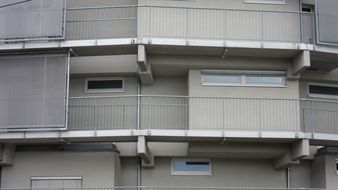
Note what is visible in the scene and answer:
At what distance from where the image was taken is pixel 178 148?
20.9 metres

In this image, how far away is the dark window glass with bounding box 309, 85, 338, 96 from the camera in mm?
21953

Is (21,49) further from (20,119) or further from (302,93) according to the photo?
(302,93)

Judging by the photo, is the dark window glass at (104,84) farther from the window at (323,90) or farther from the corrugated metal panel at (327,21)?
the corrugated metal panel at (327,21)

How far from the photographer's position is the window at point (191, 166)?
2106cm

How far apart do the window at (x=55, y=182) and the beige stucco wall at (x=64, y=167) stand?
0.35ft

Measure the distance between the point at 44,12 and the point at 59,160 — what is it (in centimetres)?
485

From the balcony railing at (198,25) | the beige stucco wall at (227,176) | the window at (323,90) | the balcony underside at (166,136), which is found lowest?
the beige stucco wall at (227,176)

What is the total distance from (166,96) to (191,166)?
2.79 metres

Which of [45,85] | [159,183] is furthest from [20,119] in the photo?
[159,183]

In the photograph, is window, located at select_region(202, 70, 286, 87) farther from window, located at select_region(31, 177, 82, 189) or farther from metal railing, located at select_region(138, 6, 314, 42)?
window, located at select_region(31, 177, 82, 189)

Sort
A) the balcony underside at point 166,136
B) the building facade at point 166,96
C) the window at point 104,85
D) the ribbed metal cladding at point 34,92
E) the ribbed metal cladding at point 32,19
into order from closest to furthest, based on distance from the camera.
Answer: the balcony underside at point 166,136 < the ribbed metal cladding at point 34,92 < the building facade at point 166,96 < the ribbed metal cladding at point 32,19 < the window at point 104,85

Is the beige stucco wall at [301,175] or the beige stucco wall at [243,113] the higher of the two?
the beige stucco wall at [243,113]

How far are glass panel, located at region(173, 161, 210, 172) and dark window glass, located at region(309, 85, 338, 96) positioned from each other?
15.0ft

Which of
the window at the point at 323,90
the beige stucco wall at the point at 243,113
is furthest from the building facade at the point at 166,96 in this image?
the window at the point at 323,90
